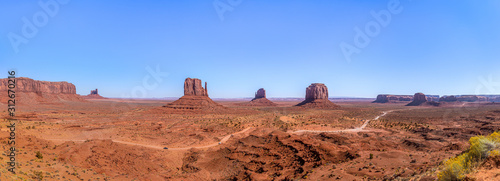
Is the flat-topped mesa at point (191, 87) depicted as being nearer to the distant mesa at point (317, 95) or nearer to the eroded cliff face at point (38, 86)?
the distant mesa at point (317, 95)

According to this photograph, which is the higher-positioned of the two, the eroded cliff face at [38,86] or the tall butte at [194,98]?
the eroded cliff face at [38,86]

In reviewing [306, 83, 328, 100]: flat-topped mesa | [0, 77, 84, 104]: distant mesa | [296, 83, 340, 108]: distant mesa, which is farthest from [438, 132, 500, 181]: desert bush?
[0, 77, 84, 104]: distant mesa

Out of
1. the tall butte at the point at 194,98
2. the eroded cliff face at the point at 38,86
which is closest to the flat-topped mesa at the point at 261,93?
the tall butte at the point at 194,98

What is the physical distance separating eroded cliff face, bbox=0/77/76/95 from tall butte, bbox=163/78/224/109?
316 ft

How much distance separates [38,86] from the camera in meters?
120

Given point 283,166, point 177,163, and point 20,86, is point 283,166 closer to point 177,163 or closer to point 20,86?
point 177,163

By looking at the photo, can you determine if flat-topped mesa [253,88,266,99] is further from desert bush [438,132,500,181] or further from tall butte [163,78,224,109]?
desert bush [438,132,500,181]

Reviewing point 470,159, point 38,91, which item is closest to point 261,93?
point 38,91

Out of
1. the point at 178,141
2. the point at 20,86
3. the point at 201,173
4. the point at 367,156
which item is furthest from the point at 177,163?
the point at 20,86

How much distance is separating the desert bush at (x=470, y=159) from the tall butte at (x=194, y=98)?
70570mm

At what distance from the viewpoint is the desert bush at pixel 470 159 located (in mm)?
7352

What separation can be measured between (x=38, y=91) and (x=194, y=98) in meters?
102

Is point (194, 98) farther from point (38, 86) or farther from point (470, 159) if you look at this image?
point (38, 86)

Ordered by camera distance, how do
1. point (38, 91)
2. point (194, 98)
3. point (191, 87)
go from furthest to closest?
point (38, 91) < point (191, 87) < point (194, 98)
